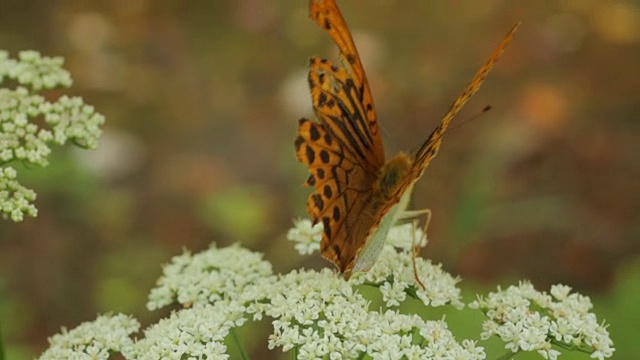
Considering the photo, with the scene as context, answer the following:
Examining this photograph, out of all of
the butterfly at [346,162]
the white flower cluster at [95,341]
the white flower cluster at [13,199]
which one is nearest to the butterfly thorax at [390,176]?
the butterfly at [346,162]

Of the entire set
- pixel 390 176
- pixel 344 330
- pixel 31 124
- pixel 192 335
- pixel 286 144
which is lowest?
pixel 344 330

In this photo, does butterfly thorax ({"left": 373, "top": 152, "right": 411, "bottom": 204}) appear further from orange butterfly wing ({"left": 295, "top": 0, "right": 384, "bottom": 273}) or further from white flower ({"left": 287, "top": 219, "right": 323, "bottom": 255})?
white flower ({"left": 287, "top": 219, "right": 323, "bottom": 255})

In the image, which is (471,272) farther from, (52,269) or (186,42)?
(186,42)

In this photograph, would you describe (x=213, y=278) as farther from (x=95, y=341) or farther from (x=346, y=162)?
(x=346, y=162)

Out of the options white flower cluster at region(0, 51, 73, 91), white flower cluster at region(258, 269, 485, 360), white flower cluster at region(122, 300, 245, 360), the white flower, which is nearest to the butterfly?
white flower cluster at region(258, 269, 485, 360)

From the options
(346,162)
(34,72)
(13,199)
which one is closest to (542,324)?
(346,162)

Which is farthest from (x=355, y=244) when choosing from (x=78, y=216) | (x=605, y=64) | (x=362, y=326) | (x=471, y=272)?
(x=605, y=64)

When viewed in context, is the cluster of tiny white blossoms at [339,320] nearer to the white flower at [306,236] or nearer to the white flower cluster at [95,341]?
the white flower cluster at [95,341]
